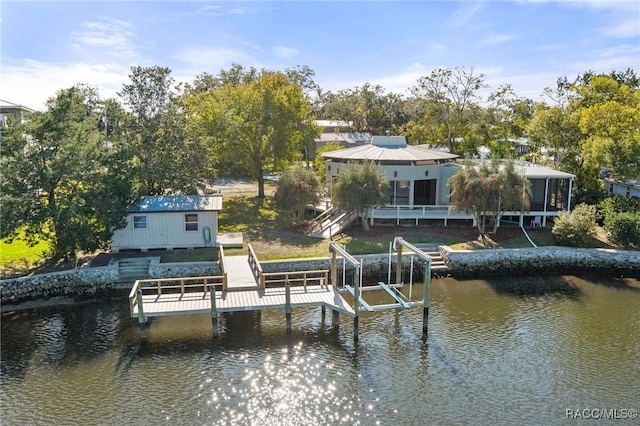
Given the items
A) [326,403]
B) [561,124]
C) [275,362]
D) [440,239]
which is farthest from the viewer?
[561,124]

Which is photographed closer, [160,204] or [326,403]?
[326,403]

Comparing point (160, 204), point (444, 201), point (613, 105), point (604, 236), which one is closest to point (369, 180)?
point (444, 201)

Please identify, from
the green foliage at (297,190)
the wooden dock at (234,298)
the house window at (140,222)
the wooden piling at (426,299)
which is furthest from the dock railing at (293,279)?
the house window at (140,222)

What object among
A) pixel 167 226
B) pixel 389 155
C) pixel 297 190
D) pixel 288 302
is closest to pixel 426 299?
pixel 288 302

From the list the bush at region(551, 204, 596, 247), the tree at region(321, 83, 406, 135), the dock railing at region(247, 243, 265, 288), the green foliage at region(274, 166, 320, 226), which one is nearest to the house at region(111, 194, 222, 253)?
the dock railing at region(247, 243, 265, 288)

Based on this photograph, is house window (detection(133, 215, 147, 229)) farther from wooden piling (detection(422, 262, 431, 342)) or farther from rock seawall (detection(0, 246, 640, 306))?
wooden piling (detection(422, 262, 431, 342))

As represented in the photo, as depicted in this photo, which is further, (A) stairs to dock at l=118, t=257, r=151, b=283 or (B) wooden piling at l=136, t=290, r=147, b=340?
(A) stairs to dock at l=118, t=257, r=151, b=283

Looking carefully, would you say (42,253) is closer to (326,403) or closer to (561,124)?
(326,403)
